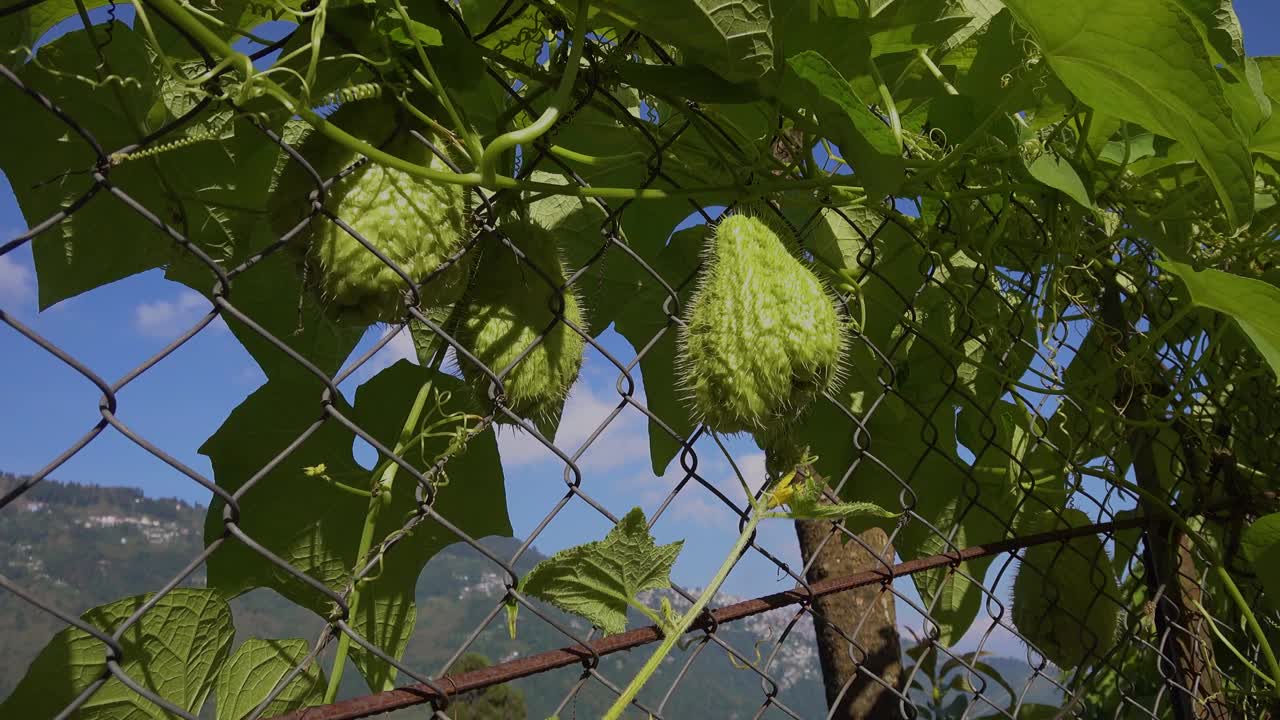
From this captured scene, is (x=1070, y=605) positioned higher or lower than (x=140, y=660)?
higher

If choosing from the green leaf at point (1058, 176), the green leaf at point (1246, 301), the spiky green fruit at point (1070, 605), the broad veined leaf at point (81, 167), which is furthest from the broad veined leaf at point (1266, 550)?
the broad veined leaf at point (81, 167)

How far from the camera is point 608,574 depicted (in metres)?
0.93

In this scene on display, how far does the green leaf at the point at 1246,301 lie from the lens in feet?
3.66

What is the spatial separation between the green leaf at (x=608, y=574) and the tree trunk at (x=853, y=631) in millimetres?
961

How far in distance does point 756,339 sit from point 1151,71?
518 mm

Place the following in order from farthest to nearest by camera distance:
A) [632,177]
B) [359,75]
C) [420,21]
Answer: [632,177]
[359,75]
[420,21]

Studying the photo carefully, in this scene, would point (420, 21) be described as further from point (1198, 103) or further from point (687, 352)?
point (1198, 103)

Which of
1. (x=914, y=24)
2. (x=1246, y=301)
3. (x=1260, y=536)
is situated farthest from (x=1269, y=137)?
(x=1260, y=536)

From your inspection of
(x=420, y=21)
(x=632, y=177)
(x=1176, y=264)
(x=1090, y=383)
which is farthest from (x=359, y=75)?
(x=1090, y=383)

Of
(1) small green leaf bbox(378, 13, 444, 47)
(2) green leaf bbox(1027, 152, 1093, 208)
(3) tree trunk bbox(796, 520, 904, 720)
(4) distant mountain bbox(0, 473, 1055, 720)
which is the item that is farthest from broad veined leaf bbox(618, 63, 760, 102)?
(4) distant mountain bbox(0, 473, 1055, 720)

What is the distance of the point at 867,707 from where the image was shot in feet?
6.25

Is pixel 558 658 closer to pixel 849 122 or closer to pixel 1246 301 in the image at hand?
pixel 849 122

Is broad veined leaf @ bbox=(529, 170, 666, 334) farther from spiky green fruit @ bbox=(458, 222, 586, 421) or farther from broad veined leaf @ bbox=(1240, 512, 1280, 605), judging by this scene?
broad veined leaf @ bbox=(1240, 512, 1280, 605)

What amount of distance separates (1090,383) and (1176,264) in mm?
389
